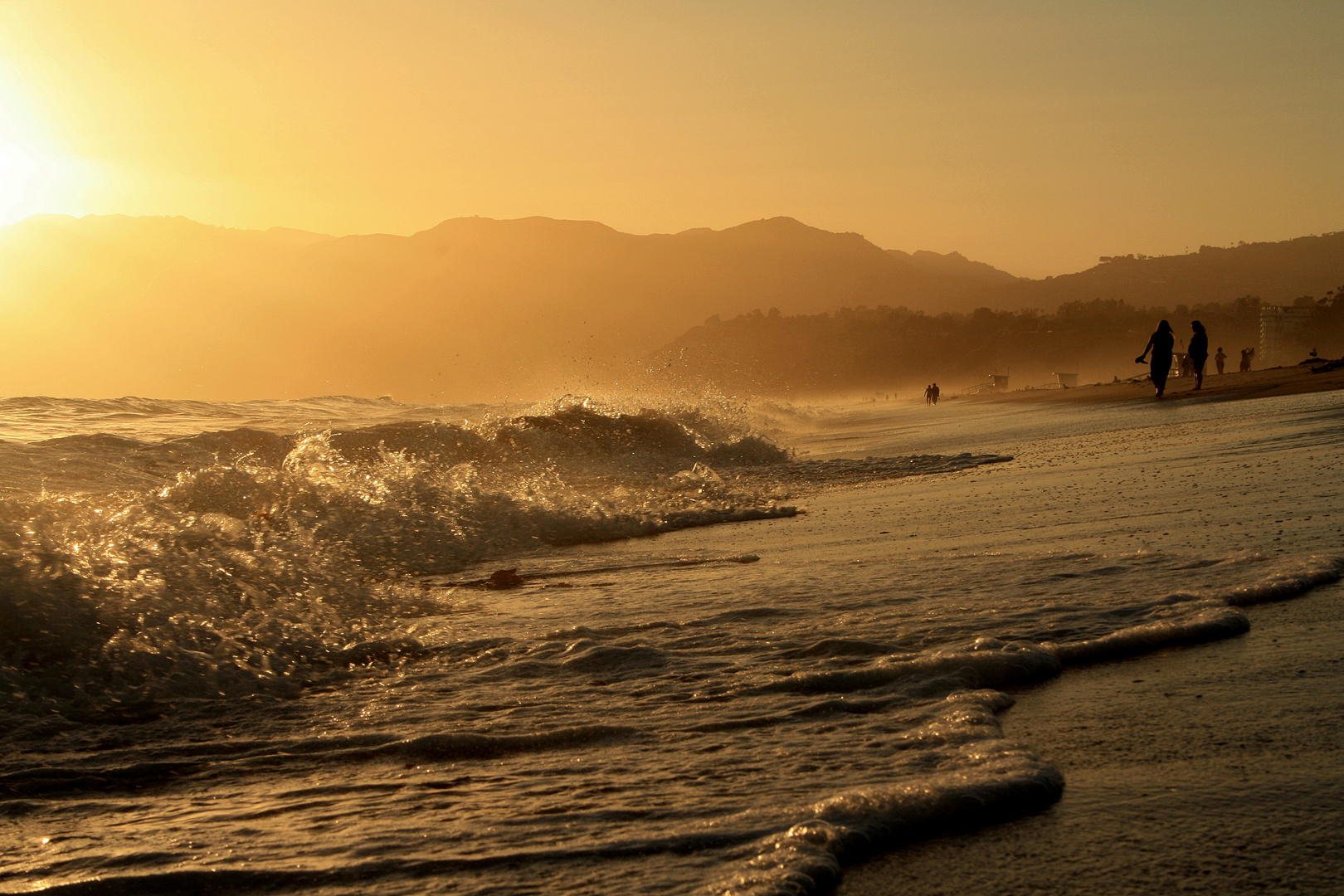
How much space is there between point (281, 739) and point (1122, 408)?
21.2m

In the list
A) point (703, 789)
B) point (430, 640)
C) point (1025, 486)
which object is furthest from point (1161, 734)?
point (1025, 486)

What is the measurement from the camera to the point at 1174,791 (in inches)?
113

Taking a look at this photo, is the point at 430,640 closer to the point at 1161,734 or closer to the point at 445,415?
the point at 1161,734

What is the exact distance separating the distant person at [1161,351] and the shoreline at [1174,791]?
1835cm

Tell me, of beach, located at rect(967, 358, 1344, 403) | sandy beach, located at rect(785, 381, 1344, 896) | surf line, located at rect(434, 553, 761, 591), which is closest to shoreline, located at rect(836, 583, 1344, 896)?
sandy beach, located at rect(785, 381, 1344, 896)

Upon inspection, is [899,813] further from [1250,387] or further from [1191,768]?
[1250,387]

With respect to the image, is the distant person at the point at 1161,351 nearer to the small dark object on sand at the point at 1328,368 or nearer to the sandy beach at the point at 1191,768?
the small dark object on sand at the point at 1328,368

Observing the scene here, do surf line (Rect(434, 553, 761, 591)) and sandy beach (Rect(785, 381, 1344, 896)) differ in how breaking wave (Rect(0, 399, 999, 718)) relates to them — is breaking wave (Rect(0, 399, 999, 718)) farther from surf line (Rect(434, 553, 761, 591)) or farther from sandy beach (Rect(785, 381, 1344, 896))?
sandy beach (Rect(785, 381, 1344, 896))

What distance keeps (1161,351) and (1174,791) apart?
21.5 metres

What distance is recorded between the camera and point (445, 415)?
27.3 meters

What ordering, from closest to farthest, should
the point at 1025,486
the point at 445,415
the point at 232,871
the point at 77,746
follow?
the point at 232,871 → the point at 77,746 → the point at 1025,486 → the point at 445,415

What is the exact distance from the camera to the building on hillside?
61.6m

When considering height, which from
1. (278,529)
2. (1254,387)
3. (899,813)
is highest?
(1254,387)

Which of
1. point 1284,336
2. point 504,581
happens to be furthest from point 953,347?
point 504,581
